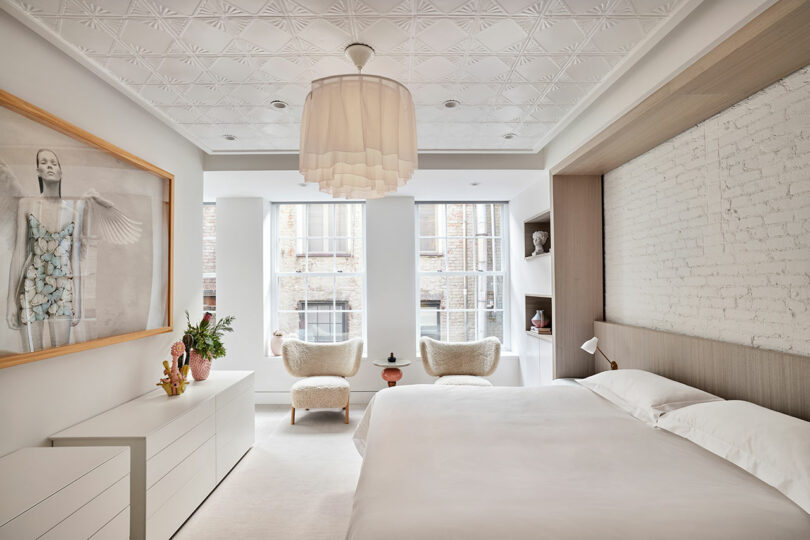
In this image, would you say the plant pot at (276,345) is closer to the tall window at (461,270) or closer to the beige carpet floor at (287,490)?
the beige carpet floor at (287,490)

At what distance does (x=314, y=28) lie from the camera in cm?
208

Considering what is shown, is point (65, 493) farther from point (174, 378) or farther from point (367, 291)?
point (367, 291)

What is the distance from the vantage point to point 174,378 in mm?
2965

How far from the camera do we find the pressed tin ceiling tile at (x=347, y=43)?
193 centimetres

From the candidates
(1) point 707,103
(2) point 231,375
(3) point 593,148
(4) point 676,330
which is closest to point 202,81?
(2) point 231,375

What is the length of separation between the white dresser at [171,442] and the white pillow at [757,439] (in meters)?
2.61

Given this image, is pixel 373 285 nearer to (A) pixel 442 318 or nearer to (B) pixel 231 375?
(A) pixel 442 318

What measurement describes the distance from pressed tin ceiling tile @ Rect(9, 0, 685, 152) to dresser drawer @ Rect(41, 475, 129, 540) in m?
2.09

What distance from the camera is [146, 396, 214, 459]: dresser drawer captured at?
2.22m

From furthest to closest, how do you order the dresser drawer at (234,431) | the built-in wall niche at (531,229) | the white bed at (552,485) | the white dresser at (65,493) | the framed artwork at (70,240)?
the built-in wall niche at (531,229)
the dresser drawer at (234,431)
the framed artwork at (70,240)
the white dresser at (65,493)
the white bed at (552,485)

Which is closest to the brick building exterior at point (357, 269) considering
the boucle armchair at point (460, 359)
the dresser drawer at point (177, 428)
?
the boucle armchair at point (460, 359)

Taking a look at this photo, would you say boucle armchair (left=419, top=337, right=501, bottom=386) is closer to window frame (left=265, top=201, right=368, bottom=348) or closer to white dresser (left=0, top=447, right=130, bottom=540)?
window frame (left=265, top=201, right=368, bottom=348)

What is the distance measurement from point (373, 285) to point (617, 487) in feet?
12.9

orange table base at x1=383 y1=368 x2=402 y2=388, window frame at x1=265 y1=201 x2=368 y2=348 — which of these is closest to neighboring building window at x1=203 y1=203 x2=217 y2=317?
window frame at x1=265 y1=201 x2=368 y2=348
